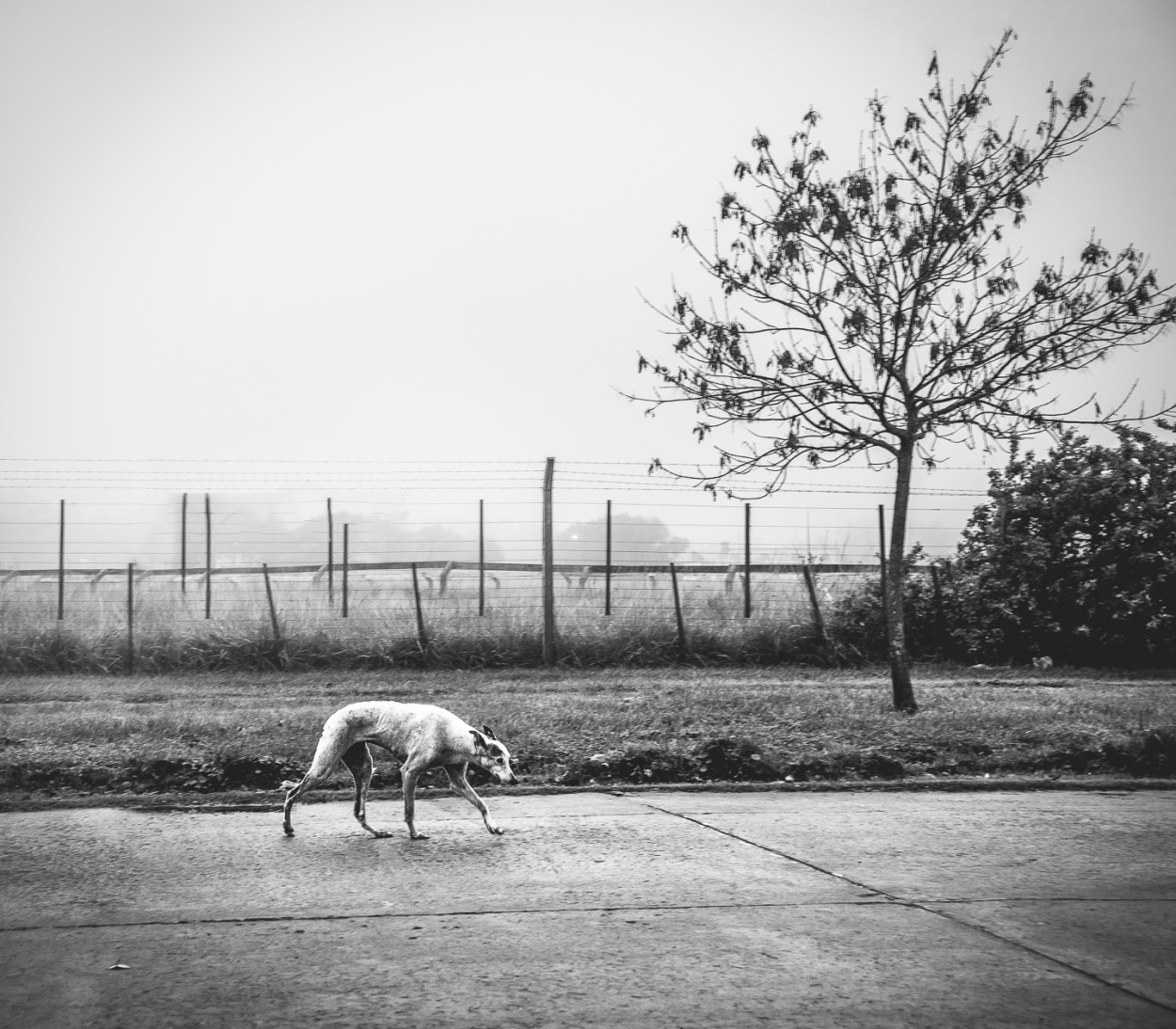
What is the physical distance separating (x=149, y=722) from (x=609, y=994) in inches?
275

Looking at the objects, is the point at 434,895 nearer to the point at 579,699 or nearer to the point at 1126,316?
the point at 579,699

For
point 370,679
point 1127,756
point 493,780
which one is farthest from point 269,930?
point 370,679

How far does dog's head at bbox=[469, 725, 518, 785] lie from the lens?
235 inches

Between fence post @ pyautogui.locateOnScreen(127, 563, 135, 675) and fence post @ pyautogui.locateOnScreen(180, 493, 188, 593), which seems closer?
fence post @ pyautogui.locateOnScreen(127, 563, 135, 675)

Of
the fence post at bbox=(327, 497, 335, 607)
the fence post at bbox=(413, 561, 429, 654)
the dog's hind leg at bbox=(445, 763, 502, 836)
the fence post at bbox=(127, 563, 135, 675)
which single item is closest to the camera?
the dog's hind leg at bbox=(445, 763, 502, 836)

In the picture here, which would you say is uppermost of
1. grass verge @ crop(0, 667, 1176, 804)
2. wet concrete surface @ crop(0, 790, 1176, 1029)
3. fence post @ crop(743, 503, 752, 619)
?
fence post @ crop(743, 503, 752, 619)

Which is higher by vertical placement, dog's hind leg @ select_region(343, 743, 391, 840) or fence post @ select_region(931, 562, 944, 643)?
fence post @ select_region(931, 562, 944, 643)

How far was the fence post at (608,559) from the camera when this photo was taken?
16.9 m

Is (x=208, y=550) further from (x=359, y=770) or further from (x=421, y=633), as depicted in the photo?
(x=359, y=770)

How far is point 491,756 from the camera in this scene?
237 inches

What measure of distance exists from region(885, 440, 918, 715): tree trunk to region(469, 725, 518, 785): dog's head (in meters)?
5.58

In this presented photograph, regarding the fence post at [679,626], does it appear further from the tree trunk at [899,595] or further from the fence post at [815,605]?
the tree trunk at [899,595]

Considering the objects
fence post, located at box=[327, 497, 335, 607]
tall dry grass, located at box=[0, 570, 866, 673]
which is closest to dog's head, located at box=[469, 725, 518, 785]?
tall dry grass, located at box=[0, 570, 866, 673]

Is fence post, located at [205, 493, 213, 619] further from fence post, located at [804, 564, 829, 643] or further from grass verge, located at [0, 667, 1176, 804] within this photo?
fence post, located at [804, 564, 829, 643]
